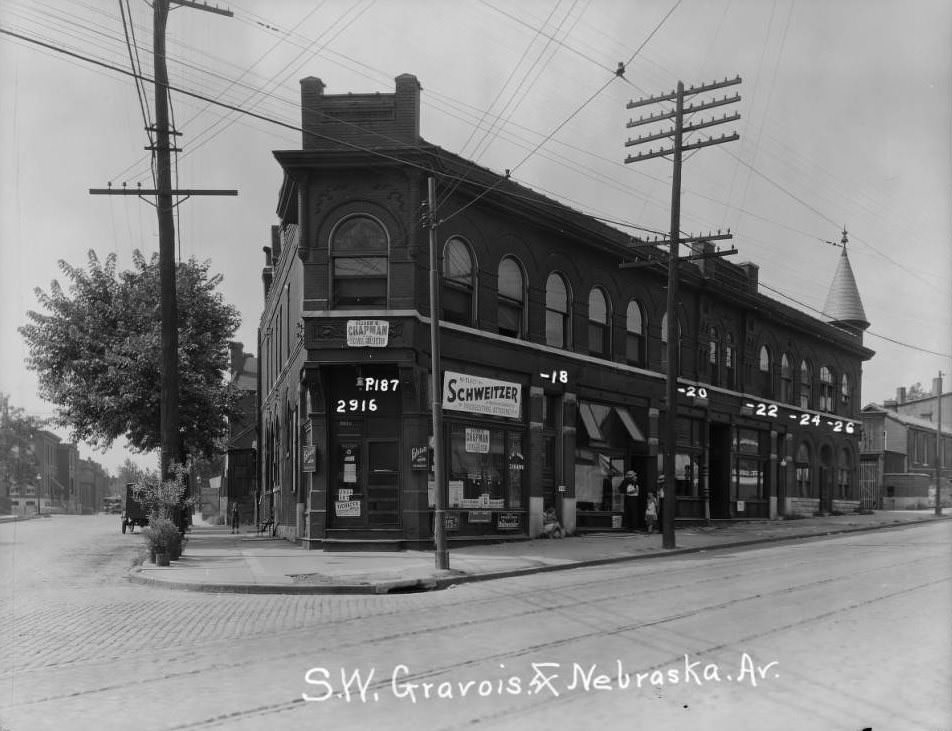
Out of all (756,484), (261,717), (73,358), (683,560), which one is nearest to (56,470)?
(73,358)

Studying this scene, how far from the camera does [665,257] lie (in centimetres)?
3083

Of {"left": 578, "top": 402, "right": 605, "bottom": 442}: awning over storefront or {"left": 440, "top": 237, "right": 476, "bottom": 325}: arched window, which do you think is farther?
{"left": 578, "top": 402, "right": 605, "bottom": 442}: awning over storefront

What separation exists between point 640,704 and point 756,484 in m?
32.7

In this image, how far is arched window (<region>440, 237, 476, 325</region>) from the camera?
77.3ft

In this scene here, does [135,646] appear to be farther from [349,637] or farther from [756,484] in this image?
[756,484]

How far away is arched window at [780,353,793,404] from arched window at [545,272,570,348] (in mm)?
16667

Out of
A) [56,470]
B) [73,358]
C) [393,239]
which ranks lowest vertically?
[56,470]

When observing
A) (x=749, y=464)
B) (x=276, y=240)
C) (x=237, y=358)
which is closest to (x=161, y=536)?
(x=276, y=240)

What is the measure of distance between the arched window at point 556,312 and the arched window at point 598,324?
4.23 feet

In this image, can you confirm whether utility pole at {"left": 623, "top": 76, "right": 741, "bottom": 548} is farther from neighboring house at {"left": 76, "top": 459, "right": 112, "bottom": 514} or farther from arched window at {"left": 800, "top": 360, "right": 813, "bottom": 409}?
neighboring house at {"left": 76, "top": 459, "right": 112, "bottom": 514}

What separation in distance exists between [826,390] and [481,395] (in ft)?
86.7

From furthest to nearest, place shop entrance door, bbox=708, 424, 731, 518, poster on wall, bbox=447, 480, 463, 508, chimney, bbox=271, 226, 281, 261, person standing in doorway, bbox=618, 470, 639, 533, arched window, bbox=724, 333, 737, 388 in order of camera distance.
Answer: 1. chimney, bbox=271, 226, 281, 261
2. arched window, bbox=724, 333, 737, 388
3. shop entrance door, bbox=708, 424, 731, 518
4. person standing in doorway, bbox=618, 470, 639, 533
5. poster on wall, bbox=447, 480, 463, 508

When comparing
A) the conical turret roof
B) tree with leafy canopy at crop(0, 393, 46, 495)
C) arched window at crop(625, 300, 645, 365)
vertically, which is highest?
the conical turret roof

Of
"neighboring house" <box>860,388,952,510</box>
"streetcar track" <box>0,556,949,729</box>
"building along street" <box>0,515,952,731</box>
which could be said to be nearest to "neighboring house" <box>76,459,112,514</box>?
"neighboring house" <box>860,388,952,510</box>
